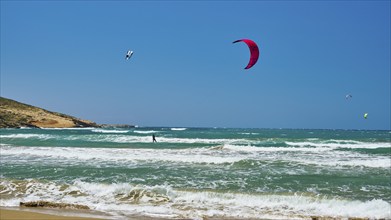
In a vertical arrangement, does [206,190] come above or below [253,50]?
below

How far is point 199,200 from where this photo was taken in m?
8.84

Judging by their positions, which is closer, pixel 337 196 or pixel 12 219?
pixel 12 219

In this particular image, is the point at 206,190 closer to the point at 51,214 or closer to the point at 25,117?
the point at 51,214

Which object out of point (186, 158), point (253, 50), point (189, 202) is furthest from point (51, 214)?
point (186, 158)

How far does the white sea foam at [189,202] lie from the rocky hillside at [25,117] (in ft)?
258

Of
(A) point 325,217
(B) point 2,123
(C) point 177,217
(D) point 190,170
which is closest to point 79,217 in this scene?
(C) point 177,217

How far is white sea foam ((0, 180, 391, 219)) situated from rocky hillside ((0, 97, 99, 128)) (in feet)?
258

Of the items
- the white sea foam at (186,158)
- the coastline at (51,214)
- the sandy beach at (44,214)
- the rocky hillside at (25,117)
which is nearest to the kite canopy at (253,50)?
the coastline at (51,214)

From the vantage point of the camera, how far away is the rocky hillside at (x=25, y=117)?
81.2 m

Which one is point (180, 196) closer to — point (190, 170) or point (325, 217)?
point (325, 217)

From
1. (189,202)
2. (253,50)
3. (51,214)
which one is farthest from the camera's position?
(253,50)

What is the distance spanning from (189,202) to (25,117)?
279 feet

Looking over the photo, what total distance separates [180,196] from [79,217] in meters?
2.95

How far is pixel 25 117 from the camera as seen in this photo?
84.2 m
